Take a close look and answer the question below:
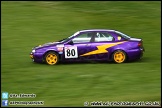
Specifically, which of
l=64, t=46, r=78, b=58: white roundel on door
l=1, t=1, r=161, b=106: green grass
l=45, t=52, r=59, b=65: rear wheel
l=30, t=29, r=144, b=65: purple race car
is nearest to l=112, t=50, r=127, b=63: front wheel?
l=30, t=29, r=144, b=65: purple race car

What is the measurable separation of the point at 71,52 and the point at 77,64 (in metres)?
0.55

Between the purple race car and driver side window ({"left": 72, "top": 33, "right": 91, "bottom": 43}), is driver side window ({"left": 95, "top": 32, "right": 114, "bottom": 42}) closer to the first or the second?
the purple race car

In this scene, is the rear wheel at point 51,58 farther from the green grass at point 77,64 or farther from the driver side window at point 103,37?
the driver side window at point 103,37

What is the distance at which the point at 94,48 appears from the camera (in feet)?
48.3

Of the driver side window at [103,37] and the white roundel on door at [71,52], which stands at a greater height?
the driver side window at [103,37]

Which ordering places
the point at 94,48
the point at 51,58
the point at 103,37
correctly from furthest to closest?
the point at 51,58
the point at 103,37
the point at 94,48

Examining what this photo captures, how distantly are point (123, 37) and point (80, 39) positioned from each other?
1.63 meters

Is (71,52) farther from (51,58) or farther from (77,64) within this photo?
(51,58)

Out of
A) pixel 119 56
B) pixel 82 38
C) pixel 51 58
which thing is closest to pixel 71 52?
pixel 82 38

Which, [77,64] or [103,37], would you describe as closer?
[103,37]

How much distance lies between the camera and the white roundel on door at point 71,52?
48.4 ft

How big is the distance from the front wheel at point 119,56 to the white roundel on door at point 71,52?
1.43m

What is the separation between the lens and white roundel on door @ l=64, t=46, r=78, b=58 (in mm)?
14761

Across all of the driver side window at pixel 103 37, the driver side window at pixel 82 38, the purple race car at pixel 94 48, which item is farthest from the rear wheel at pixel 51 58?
the driver side window at pixel 103 37
